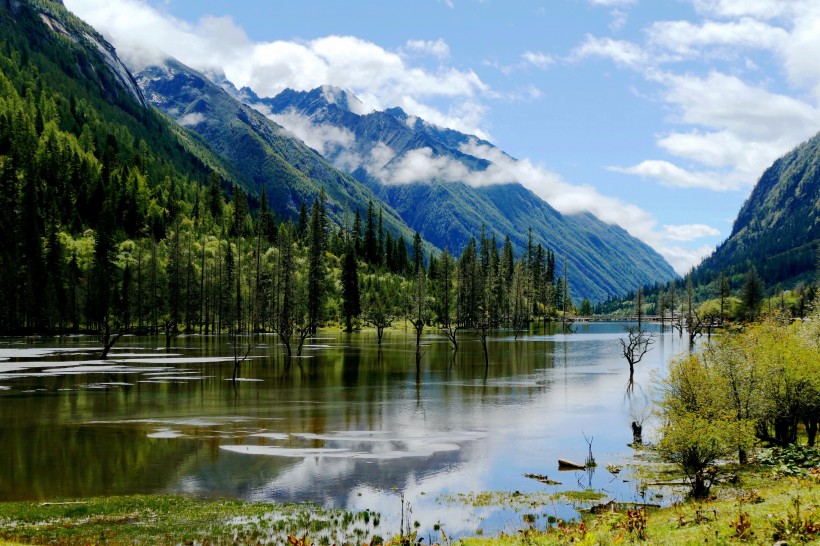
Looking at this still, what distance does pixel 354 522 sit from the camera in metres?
29.8

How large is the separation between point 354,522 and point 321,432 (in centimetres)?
2137

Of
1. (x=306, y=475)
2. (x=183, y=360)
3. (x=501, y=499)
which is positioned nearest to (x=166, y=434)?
(x=306, y=475)

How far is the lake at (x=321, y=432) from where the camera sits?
115ft

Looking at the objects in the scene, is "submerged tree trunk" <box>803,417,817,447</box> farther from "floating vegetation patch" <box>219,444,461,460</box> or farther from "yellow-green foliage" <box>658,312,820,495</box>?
"floating vegetation patch" <box>219,444,461,460</box>

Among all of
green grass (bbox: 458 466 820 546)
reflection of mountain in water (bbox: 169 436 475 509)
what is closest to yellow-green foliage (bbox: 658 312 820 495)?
green grass (bbox: 458 466 820 546)

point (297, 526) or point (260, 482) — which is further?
point (260, 482)

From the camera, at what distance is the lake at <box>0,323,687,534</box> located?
35.1 meters

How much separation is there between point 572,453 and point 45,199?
198m

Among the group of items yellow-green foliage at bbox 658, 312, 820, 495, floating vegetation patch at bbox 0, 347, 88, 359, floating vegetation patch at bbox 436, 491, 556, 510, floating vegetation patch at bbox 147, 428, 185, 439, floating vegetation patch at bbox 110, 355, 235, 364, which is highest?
yellow-green foliage at bbox 658, 312, 820, 495

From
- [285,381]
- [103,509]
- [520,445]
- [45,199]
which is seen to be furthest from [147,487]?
[45,199]

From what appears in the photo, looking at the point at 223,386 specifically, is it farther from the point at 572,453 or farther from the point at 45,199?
the point at 45,199

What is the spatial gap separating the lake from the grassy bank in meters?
2.06

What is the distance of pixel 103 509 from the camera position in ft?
99.1

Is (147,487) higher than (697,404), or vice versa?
(697,404)
